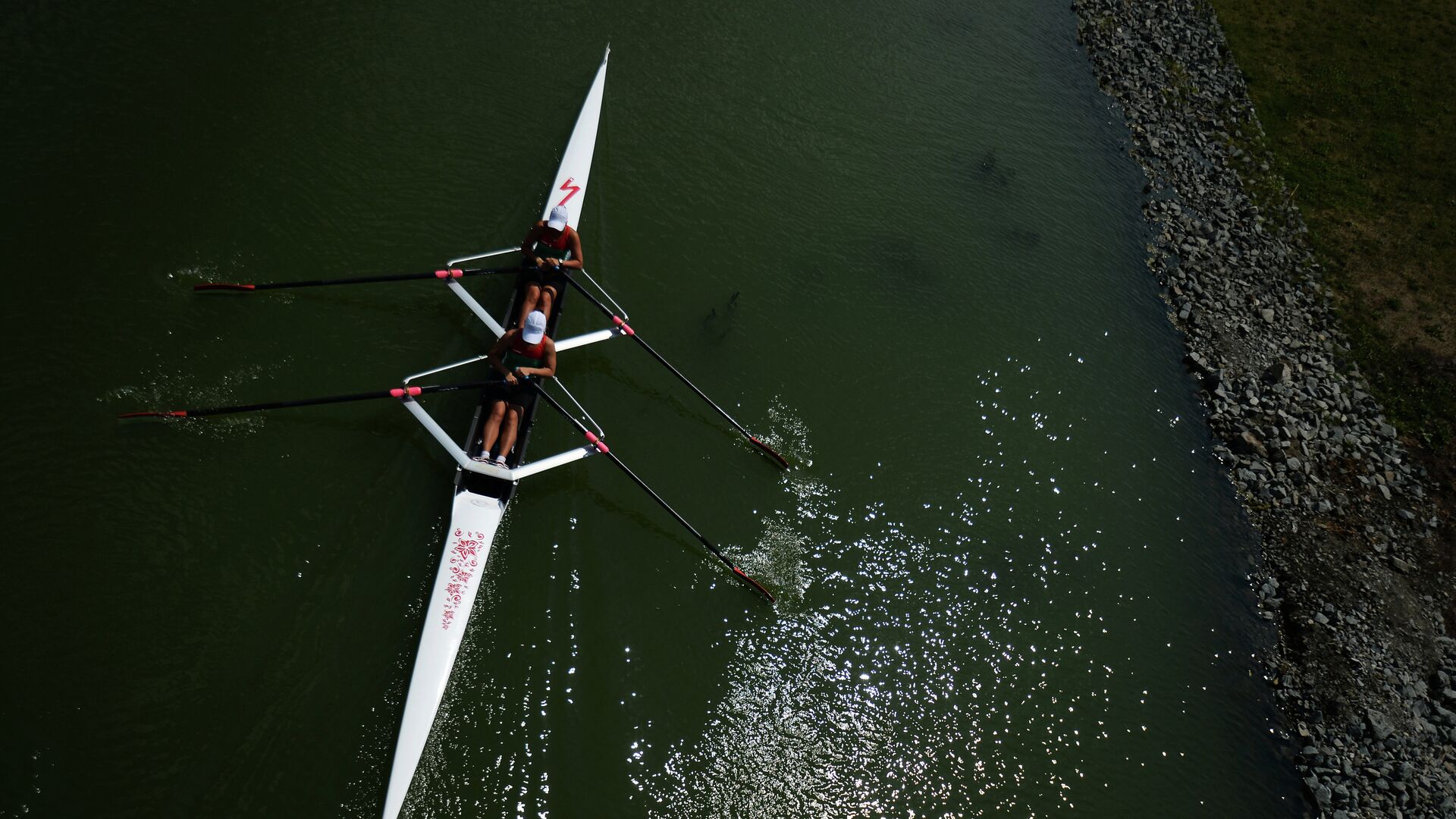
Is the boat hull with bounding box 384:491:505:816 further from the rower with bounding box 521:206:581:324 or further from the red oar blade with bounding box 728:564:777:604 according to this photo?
the rower with bounding box 521:206:581:324

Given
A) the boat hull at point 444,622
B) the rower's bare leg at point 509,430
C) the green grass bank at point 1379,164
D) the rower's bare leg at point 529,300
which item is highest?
the green grass bank at point 1379,164

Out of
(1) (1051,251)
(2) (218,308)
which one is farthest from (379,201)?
(1) (1051,251)

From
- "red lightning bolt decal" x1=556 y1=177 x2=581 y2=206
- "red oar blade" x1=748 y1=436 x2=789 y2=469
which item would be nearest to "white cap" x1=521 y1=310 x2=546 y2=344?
"red oar blade" x1=748 y1=436 x2=789 y2=469

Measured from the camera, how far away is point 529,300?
29.2 feet

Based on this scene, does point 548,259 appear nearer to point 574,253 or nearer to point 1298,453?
point 574,253

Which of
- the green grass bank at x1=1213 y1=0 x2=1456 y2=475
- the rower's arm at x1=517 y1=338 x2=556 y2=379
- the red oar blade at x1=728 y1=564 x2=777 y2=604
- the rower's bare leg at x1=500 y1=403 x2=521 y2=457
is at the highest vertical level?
the green grass bank at x1=1213 y1=0 x2=1456 y2=475

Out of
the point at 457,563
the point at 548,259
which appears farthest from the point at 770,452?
the point at 457,563

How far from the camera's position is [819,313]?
1050 centimetres

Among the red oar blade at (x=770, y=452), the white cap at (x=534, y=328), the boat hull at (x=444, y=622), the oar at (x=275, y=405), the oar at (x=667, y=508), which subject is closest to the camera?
the boat hull at (x=444, y=622)

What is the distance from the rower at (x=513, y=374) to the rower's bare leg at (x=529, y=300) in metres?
0.31

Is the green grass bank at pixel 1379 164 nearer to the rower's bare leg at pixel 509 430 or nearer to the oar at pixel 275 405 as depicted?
the rower's bare leg at pixel 509 430

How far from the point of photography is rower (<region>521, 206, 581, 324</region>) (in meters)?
8.95

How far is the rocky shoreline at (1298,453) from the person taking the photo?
29.0ft

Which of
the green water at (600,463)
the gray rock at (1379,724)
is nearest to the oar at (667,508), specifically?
the green water at (600,463)
